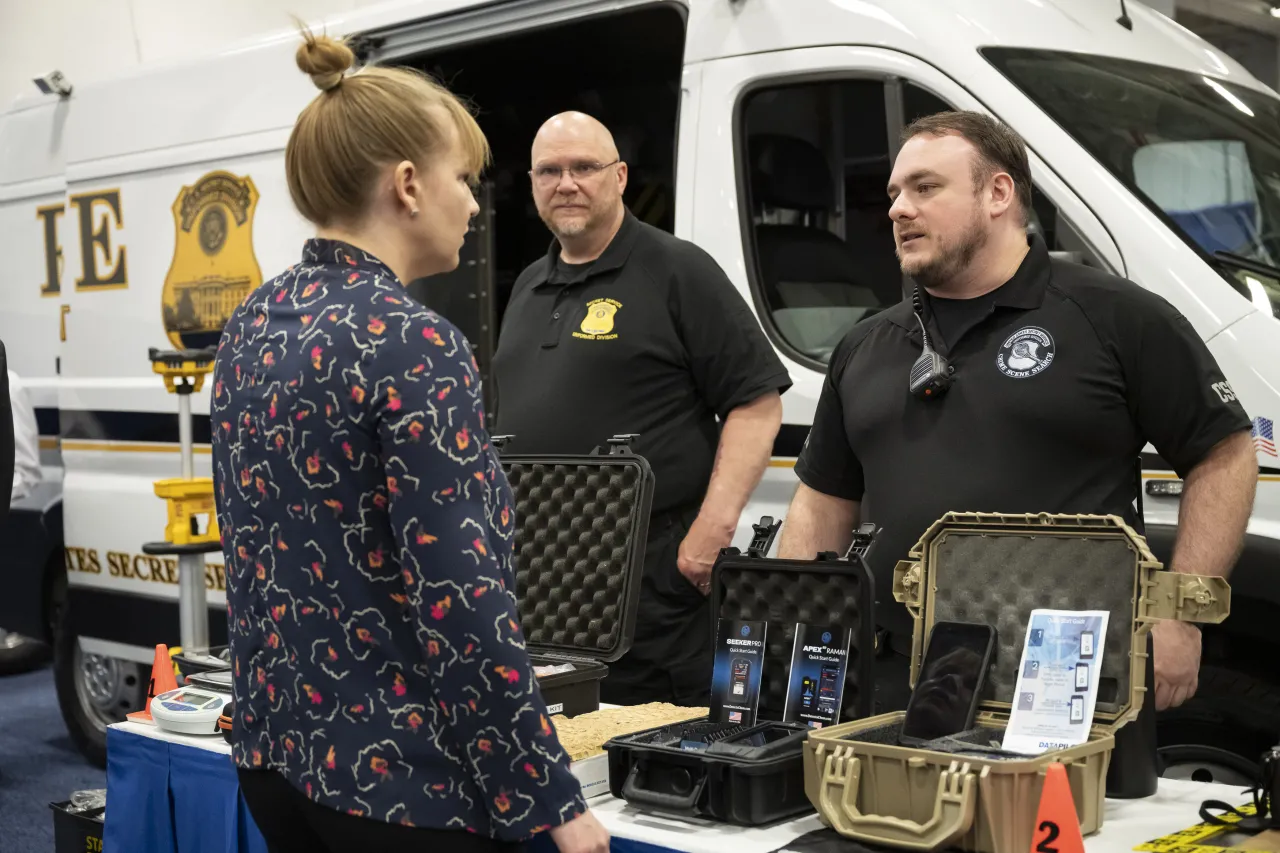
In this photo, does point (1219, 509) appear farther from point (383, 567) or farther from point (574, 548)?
point (383, 567)

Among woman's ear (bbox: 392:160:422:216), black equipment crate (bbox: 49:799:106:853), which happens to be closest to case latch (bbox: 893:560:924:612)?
woman's ear (bbox: 392:160:422:216)

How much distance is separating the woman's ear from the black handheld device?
2.89 ft

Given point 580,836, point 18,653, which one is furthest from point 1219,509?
point 18,653

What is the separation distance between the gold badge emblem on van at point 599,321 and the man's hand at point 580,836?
5.65 ft

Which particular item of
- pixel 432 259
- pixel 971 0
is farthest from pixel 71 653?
pixel 432 259

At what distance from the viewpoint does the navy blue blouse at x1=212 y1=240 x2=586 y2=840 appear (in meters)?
1.43

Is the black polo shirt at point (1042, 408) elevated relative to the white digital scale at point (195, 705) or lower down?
elevated

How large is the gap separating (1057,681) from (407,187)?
3.27ft

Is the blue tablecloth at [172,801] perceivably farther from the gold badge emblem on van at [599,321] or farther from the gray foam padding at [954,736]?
the gold badge emblem on van at [599,321]

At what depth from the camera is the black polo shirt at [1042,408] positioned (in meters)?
2.26

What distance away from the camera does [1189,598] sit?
181 centimetres

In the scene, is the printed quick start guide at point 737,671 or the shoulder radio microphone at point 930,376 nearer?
the printed quick start guide at point 737,671

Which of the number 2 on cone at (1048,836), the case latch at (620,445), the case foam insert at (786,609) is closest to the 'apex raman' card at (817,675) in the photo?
the case foam insert at (786,609)

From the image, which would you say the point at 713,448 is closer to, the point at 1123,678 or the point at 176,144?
the point at 1123,678
